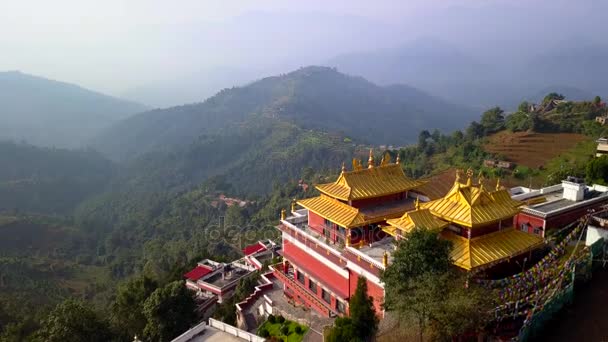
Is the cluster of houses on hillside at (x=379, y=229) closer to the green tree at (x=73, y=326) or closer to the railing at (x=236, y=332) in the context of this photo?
the railing at (x=236, y=332)

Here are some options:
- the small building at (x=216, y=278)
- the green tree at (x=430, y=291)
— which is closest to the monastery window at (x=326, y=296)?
the green tree at (x=430, y=291)

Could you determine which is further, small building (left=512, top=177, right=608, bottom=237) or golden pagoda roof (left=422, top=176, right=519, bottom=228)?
small building (left=512, top=177, right=608, bottom=237)

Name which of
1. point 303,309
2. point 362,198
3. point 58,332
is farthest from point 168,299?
point 362,198

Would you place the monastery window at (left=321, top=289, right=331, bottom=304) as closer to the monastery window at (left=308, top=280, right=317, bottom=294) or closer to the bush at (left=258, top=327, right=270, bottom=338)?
the monastery window at (left=308, top=280, right=317, bottom=294)

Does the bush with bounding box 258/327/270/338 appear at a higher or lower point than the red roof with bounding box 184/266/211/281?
higher

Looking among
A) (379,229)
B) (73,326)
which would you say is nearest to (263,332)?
(379,229)

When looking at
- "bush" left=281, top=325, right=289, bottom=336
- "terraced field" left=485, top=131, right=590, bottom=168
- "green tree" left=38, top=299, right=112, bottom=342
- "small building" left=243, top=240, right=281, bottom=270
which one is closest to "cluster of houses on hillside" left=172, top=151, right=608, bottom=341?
"bush" left=281, top=325, right=289, bottom=336
